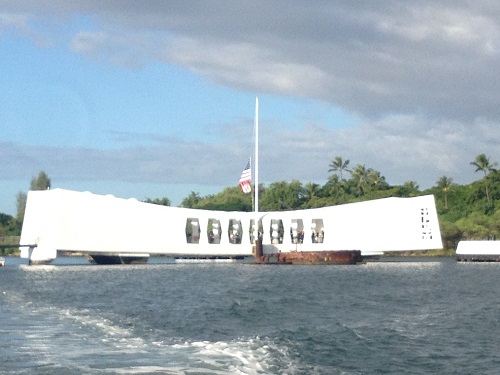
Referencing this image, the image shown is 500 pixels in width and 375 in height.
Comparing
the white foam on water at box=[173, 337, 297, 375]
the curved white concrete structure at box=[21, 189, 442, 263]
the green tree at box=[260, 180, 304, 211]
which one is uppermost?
the green tree at box=[260, 180, 304, 211]

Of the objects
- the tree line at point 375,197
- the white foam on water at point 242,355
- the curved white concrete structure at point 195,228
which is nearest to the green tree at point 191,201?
the tree line at point 375,197

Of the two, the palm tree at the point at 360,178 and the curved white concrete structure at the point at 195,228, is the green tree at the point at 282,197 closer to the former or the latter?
the palm tree at the point at 360,178

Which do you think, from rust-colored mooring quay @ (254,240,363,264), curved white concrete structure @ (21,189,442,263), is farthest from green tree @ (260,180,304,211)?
rust-colored mooring quay @ (254,240,363,264)

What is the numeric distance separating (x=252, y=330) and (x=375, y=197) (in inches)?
3781

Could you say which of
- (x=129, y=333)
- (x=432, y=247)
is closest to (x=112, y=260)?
(x=432, y=247)

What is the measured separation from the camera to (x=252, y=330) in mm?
23812

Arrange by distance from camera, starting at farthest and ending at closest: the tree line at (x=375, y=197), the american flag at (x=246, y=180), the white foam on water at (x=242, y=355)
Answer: the tree line at (x=375, y=197), the american flag at (x=246, y=180), the white foam on water at (x=242, y=355)

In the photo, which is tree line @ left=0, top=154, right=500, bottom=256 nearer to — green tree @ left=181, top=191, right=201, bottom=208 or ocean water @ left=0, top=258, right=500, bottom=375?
green tree @ left=181, top=191, right=201, bottom=208

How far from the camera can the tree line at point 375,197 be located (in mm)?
104125

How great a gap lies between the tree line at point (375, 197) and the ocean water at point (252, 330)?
2527 inches

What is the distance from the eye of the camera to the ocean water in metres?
17.9

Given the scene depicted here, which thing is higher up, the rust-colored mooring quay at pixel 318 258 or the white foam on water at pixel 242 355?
the rust-colored mooring quay at pixel 318 258

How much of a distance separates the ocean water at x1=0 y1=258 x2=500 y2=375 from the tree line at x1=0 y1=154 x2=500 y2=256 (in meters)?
64.2

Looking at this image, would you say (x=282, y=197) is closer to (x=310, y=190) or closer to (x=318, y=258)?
(x=310, y=190)
